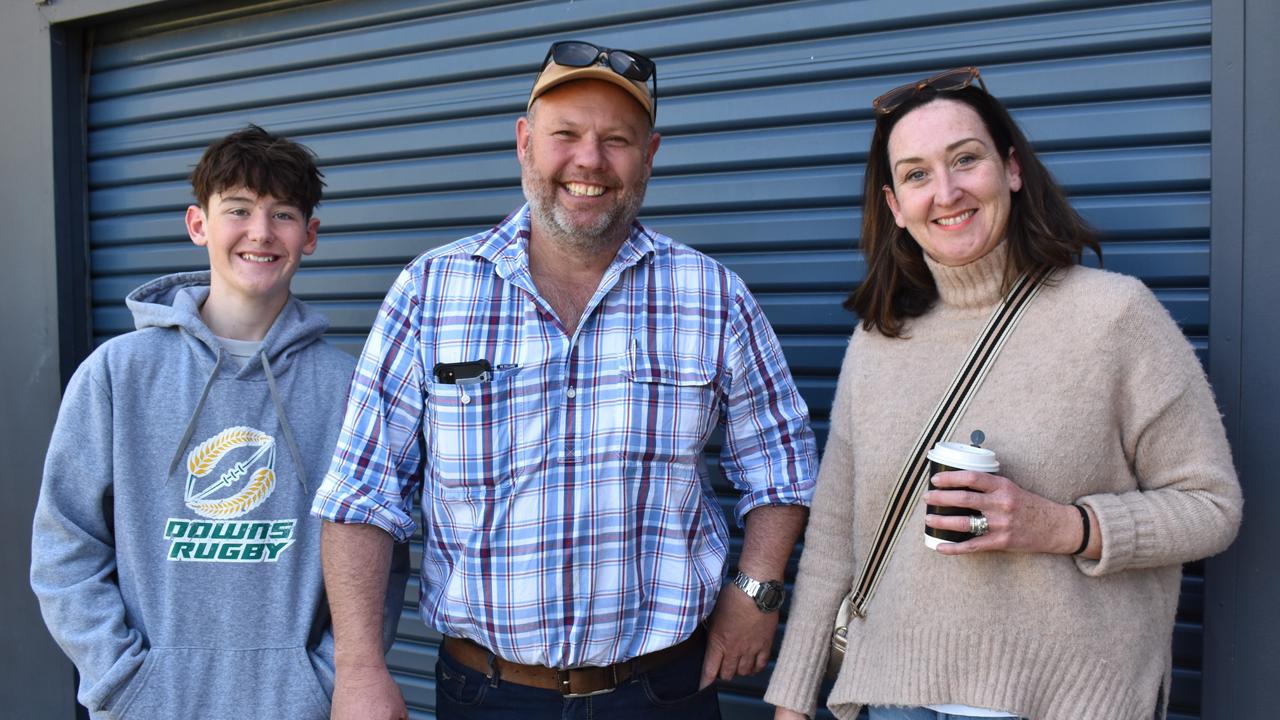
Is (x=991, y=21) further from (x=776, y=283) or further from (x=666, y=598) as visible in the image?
(x=666, y=598)

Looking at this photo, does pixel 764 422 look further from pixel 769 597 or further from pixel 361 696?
pixel 361 696

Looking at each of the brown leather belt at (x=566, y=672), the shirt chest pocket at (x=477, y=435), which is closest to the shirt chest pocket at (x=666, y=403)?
the shirt chest pocket at (x=477, y=435)

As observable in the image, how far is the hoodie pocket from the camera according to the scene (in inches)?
97.7

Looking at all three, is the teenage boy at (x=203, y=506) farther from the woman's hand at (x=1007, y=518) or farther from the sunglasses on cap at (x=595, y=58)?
the woman's hand at (x=1007, y=518)

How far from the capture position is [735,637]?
253 cm

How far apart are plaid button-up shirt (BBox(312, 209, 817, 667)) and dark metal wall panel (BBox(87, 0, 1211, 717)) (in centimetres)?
84

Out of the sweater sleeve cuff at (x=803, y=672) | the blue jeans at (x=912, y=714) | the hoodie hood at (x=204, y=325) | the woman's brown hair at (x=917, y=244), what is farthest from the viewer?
the hoodie hood at (x=204, y=325)

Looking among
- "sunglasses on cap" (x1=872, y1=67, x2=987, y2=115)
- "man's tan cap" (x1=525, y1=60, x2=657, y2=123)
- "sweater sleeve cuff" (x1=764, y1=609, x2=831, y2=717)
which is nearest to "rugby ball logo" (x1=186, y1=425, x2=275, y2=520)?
"man's tan cap" (x1=525, y1=60, x2=657, y2=123)

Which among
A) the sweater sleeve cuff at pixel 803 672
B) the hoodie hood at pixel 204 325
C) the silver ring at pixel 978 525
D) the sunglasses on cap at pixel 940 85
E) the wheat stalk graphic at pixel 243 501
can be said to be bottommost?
the sweater sleeve cuff at pixel 803 672

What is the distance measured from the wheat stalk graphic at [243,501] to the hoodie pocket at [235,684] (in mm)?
354

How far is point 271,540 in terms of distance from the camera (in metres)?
2.57

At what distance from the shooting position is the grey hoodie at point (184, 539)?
96.0 inches

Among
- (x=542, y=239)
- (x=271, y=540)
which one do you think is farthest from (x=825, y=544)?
(x=271, y=540)

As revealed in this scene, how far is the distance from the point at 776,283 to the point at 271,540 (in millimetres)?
1759
